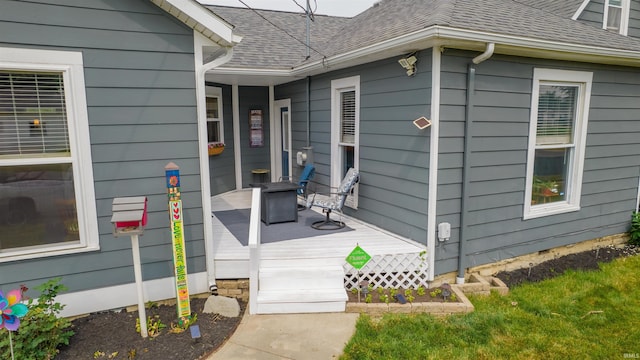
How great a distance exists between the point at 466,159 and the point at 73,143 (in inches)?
159

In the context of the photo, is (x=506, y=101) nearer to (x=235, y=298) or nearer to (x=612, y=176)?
(x=612, y=176)

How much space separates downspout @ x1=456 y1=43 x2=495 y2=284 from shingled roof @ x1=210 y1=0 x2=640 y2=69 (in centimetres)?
33

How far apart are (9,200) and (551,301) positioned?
18.0 ft

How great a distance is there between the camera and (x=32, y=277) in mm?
3520

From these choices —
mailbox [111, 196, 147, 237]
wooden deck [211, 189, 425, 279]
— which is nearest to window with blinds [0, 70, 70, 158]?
mailbox [111, 196, 147, 237]

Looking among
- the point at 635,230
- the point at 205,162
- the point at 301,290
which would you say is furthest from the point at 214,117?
the point at 635,230

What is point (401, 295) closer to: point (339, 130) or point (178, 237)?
point (178, 237)

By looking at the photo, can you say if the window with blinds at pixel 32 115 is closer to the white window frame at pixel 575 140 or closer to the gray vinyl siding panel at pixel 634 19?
the white window frame at pixel 575 140

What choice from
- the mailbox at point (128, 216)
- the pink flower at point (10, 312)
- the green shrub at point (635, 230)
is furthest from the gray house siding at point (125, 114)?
the green shrub at point (635, 230)

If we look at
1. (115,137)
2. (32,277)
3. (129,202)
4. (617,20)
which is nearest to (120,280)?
(32,277)

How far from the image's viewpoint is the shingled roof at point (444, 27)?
4.18 m

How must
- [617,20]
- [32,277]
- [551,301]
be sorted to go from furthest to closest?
[617,20]
[551,301]
[32,277]

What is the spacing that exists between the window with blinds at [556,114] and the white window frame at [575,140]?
8 cm

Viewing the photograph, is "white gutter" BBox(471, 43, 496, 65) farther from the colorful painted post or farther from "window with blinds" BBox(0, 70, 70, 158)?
"window with blinds" BBox(0, 70, 70, 158)
